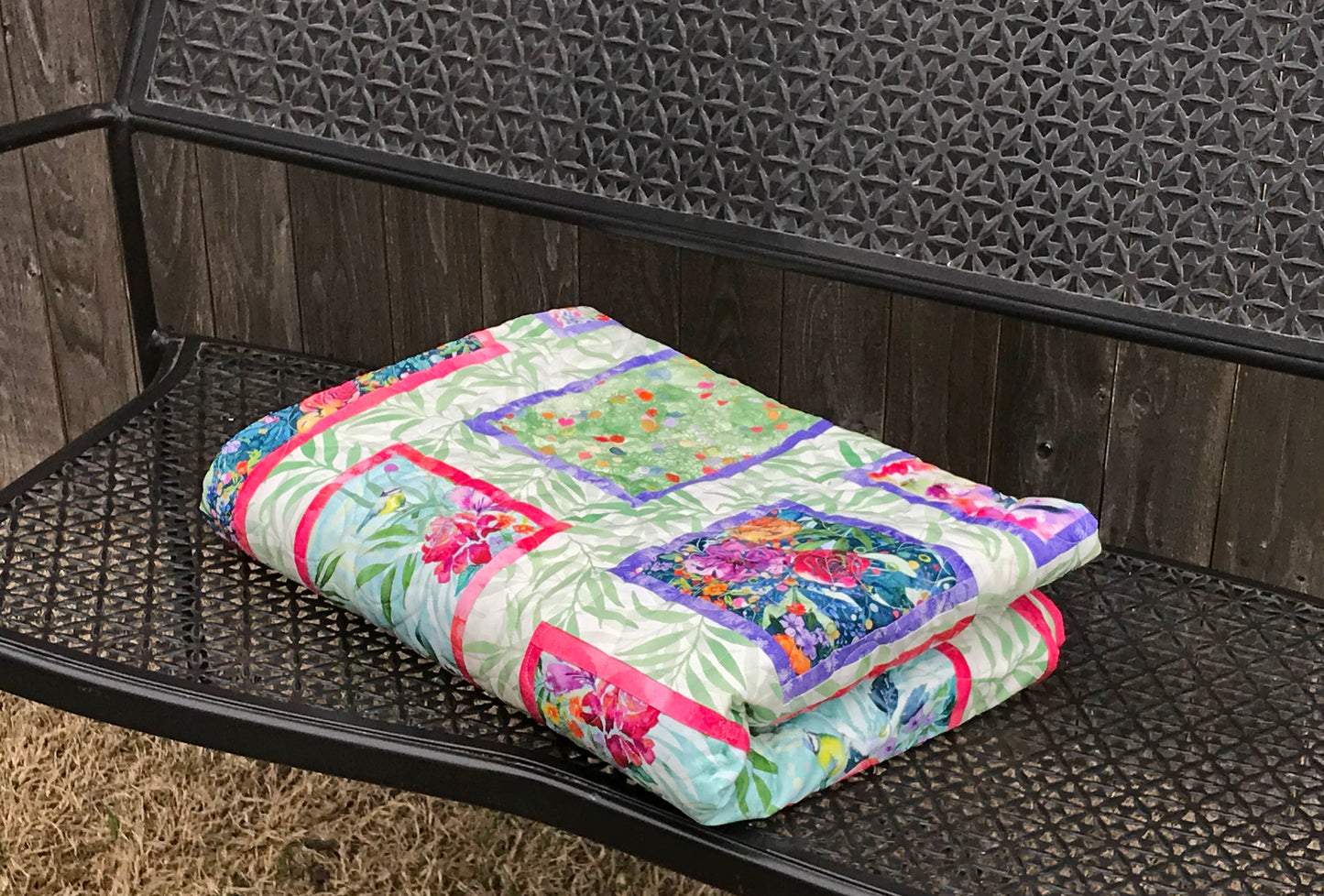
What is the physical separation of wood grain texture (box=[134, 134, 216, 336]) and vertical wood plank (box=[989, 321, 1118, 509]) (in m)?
1.10

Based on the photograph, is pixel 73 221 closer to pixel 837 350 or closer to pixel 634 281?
pixel 634 281

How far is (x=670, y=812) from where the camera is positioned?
3.23ft

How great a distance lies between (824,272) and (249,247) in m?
1.02

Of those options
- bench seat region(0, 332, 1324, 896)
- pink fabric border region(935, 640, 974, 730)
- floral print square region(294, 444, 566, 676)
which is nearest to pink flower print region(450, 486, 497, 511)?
floral print square region(294, 444, 566, 676)

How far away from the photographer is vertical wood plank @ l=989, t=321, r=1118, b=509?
5.32 ft

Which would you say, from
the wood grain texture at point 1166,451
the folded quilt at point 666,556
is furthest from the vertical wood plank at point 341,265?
the wood grain texture at point 1166,451

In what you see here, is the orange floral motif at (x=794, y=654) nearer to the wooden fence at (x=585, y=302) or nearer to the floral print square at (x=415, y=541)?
the floral print square at (x=415, y=541)

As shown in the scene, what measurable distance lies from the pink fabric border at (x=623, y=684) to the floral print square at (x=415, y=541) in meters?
0.06

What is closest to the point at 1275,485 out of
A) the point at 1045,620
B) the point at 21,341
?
the point at 1045,620

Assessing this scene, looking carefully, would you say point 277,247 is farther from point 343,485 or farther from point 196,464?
point 343,485

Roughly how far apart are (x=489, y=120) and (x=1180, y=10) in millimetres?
612

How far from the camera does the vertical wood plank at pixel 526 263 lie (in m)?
1.85

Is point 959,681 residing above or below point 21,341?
above

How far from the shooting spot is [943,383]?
5.48ft
